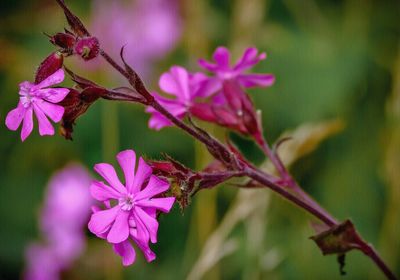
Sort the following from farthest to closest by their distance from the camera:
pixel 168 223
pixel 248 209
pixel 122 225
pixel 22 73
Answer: pixel 22 73 < pixel 168 223 < pixel 248 209 < pixel 122 225

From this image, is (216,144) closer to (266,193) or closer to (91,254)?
(266,193)

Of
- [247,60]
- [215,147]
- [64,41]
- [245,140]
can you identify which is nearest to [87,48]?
[64,41]

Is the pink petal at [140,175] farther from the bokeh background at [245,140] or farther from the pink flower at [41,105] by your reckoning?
the bokeh background at [245,140]

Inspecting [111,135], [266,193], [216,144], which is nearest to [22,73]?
[111,135]

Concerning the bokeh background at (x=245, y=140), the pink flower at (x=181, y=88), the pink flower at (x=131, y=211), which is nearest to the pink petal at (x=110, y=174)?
the pink flower at (x=131, y=211)

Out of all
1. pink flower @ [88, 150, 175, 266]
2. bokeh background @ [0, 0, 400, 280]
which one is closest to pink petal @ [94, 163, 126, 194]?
pink flower @ [88, 150, 175, 266]

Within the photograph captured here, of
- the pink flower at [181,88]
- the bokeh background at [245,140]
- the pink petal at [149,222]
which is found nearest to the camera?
the pink petal at [149,222]

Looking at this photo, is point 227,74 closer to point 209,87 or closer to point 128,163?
point 209,87
